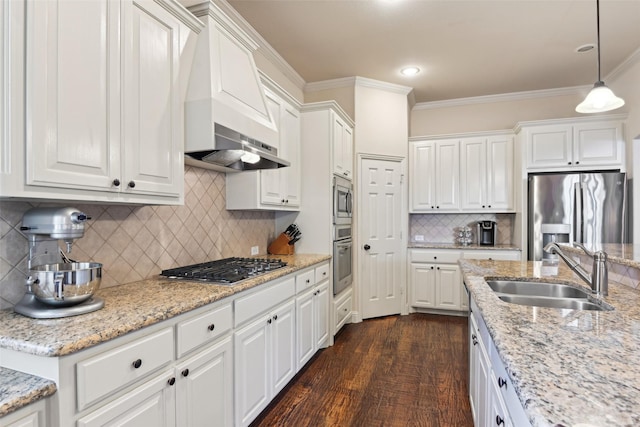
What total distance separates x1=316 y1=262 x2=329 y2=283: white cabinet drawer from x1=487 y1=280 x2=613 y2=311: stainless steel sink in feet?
4.54

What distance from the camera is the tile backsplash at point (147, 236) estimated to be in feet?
4.63

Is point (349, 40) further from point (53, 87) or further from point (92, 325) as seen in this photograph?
point (92, 325)

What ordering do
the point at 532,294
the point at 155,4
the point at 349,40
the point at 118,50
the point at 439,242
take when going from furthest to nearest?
1. the point at 439,242
2. the point at 349,40
3. the point at 532,294
4. the point at 155,4
5. the point at 118,50

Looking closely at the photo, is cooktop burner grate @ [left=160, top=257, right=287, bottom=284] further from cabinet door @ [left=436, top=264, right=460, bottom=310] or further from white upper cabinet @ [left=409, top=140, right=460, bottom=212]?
white upper cabinet @ [left=409, top=140, right=460, bottom=212]

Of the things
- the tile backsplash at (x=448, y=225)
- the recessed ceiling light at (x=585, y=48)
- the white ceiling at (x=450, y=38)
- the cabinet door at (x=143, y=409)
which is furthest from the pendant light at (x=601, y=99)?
the cabinet door at (x=143, y=409)

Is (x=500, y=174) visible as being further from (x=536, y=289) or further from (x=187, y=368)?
(x=187, y=368)

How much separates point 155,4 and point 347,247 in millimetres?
2746

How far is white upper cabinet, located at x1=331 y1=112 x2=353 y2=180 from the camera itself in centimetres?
347

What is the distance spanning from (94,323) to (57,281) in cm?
22

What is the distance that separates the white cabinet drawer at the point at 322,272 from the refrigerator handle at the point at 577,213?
2.79 metres

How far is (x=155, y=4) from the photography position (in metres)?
1.67

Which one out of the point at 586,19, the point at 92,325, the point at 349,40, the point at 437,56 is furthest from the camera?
the point at 437,56

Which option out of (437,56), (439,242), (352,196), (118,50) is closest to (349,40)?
(437,56)

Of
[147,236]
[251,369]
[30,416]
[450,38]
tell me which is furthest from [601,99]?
Answer: [30,416]
